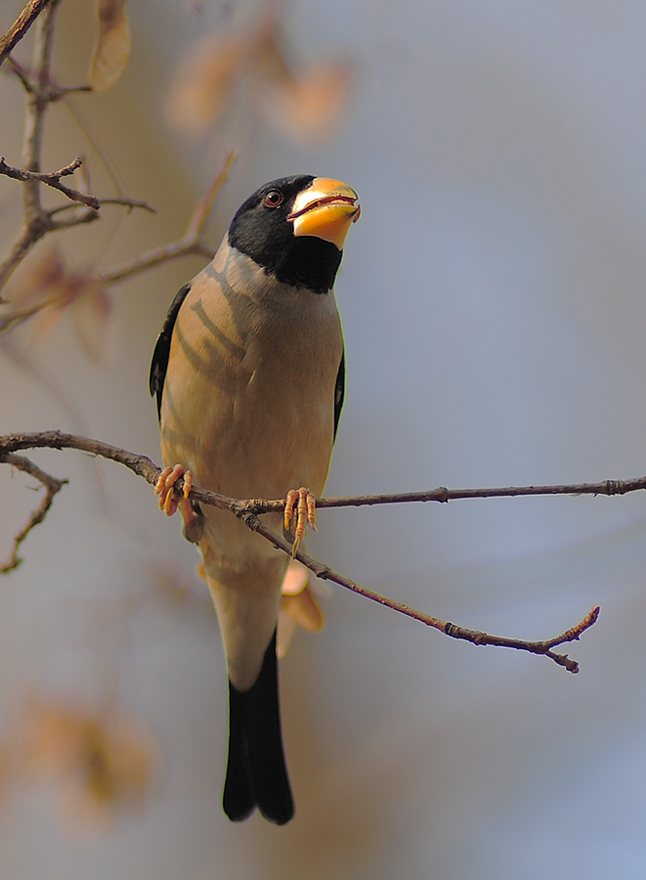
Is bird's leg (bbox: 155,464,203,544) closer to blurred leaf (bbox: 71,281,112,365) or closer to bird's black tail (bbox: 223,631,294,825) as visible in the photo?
blurred leaf (bbox: 71,281,112,365)

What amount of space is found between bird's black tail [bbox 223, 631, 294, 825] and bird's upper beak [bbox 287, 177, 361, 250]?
47.5 inches

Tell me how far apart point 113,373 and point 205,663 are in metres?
1.51

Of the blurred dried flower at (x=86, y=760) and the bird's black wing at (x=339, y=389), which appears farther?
→ the bird's black wing at (x=339, y=389)

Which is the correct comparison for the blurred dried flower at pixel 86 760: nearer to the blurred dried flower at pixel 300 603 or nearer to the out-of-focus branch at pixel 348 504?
the blurred dried flower at pixel 300 603

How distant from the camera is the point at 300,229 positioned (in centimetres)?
195

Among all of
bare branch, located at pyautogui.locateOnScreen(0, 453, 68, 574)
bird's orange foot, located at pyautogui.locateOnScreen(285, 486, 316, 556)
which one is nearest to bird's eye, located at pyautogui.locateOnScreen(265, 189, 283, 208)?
bird's orange foot, located at pyautogui.locateOnScreen(285, 486, 316, 556)

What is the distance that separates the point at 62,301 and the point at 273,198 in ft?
2.41

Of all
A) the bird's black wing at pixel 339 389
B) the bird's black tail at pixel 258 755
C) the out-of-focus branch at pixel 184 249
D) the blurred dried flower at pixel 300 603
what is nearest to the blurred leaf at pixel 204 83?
the out-of-focus branch at pixel 184 249

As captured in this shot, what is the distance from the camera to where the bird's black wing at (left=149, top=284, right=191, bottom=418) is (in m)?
2.15

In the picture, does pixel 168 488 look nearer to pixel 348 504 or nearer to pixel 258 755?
pixel 348 504

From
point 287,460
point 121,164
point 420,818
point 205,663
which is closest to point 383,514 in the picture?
point 205,663

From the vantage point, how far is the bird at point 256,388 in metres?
1.88

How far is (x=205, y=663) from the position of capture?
4.00 meters

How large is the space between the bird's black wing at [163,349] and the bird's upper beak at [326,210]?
0.38m
